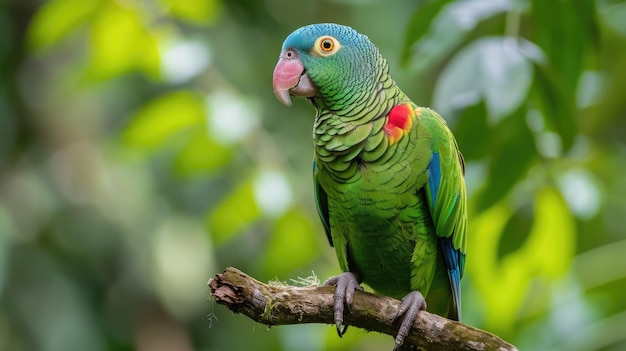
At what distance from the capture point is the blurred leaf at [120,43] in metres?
2.61

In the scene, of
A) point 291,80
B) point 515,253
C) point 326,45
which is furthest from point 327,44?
point 515,253

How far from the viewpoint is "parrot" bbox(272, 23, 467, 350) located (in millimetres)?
2145

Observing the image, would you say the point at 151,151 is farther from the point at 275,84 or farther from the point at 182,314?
the point at 182,314

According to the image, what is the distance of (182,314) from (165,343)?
Answer: 349mm

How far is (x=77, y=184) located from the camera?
16.0ft

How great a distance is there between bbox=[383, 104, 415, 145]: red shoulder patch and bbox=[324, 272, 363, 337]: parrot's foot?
16.5 inches

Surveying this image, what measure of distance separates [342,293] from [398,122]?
21.1 inches

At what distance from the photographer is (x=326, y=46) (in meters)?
2.17

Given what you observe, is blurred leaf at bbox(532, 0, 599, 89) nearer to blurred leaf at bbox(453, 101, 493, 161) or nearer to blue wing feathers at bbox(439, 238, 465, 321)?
blurred leaf at bbox(453, 101, 493, 161)

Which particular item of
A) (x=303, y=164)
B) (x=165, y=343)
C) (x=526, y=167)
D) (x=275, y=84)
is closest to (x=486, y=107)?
(x=526, y=167)

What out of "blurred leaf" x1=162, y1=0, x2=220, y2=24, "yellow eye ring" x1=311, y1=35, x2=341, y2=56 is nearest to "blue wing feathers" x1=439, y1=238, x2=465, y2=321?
"yellow eye ring" x1=311, y1=35, x2=341, y2=56

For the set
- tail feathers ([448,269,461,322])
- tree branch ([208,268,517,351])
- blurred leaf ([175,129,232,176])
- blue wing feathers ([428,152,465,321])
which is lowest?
tree branch ([208,268,517,351])

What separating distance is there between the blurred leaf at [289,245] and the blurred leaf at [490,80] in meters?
0.78

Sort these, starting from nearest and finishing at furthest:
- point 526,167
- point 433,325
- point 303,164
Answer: point 433,325 → point 526,167 → point 303,164
